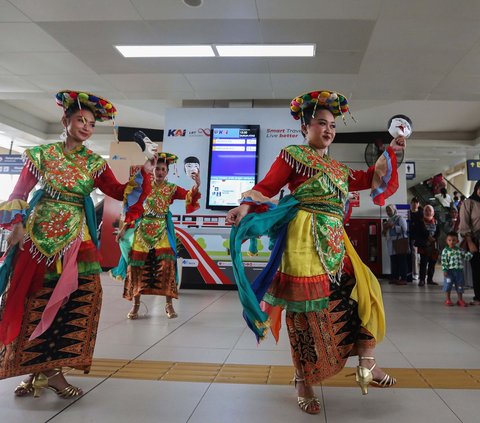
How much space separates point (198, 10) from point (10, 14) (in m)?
2.11

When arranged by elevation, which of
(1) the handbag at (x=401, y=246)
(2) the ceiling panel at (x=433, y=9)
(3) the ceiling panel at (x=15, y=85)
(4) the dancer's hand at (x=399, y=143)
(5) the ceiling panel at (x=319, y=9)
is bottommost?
(1) the handbag at (x=401, y=246)

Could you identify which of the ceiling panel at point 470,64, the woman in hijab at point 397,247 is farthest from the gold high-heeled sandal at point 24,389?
the woman in hijab at point 397,247

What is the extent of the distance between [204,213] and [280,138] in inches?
66.8

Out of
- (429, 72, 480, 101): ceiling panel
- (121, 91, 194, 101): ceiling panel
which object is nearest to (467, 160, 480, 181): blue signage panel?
(429, 72, 480, 101): ceiling panel

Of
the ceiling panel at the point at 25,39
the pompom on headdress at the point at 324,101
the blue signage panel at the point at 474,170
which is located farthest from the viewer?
the blue signage panel at the point at 474,170

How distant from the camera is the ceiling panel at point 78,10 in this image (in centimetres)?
394

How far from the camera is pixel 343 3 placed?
3834 millimetres

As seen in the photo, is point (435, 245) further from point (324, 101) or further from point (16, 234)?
point (16, 234)

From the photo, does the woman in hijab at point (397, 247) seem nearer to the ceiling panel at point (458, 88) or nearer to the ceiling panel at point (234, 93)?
the ceiling panel at point (458, 88)

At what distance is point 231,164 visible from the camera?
590 centimetres

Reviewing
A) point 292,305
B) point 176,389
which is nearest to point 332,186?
point 292,305

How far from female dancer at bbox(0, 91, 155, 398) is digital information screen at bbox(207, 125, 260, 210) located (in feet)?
12.6

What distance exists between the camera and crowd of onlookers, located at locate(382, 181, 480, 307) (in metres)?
4.62

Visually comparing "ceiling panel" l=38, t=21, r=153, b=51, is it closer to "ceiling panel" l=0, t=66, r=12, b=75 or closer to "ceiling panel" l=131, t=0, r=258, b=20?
"ceiling panel" l=131, t=0, r=258, b=20
